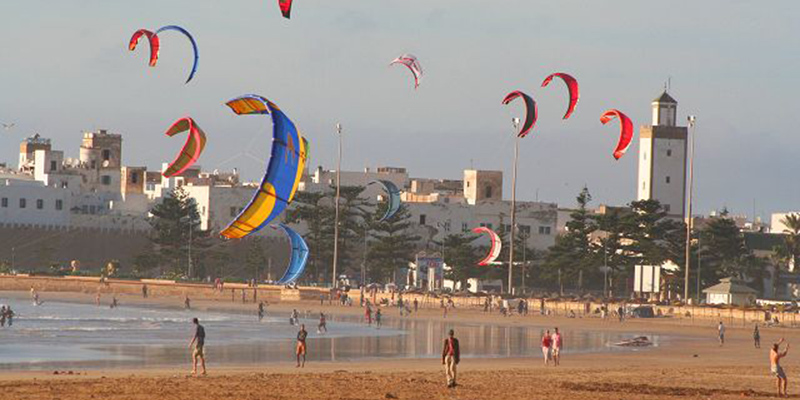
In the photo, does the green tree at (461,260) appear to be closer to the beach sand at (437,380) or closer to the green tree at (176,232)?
the green tree at (176,232)

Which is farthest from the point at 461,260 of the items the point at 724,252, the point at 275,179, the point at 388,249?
the point at 275,179

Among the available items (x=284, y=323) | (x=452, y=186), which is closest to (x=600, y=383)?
(x=284, y=323)

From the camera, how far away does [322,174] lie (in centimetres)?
11988

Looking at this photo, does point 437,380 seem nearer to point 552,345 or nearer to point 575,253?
point 552,345

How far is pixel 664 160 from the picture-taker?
344 ft

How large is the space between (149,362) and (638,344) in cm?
1824

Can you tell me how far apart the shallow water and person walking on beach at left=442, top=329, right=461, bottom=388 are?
8.80 metres

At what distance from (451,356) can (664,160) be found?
78.0 metres

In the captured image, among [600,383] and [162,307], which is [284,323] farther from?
[600,383]

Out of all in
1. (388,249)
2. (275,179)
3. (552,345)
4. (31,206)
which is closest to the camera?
(275,179)

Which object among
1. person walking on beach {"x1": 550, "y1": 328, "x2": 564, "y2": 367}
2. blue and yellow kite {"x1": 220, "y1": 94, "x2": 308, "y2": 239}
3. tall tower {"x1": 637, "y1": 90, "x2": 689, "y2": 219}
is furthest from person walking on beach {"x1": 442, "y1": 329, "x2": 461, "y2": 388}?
tall tower {"x1": 637, "y1": 90, "x2": 689, "y2": 219}

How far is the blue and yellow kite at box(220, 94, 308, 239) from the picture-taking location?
1282 inches

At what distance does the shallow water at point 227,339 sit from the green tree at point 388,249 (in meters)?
25.0

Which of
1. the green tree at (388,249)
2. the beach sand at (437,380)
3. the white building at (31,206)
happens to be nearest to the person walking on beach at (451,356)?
the beach sand at (437,380)
